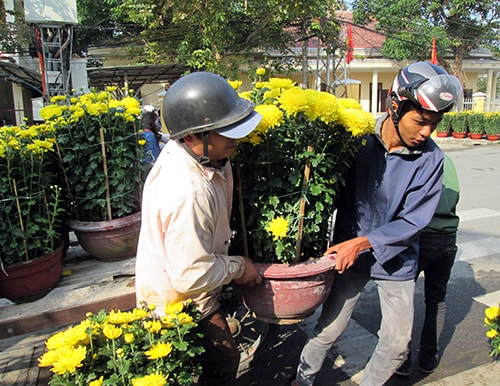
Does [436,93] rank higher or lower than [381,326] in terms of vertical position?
higher

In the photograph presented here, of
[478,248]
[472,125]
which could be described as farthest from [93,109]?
[472,125]

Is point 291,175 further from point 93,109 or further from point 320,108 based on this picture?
point 93,109

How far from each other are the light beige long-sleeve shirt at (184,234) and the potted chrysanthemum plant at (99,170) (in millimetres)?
811

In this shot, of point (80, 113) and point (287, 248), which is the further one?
point (80, 113)

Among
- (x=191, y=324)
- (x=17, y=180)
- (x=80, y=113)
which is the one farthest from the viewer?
(x=80, y=113)

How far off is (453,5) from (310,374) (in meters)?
22.6

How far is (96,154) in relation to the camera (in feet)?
8.04

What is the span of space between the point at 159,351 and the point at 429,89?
5.23 feet

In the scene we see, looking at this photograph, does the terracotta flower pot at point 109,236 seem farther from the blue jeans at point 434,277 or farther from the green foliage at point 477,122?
the green foliage at point 477,122

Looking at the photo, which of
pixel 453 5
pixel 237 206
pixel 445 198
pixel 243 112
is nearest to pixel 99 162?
pixel 237 206

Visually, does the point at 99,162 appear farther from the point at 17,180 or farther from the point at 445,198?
the point at 445,198

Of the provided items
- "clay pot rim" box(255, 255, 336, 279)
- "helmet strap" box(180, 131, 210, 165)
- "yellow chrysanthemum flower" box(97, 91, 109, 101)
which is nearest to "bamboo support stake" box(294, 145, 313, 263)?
"clay pot rim" box(255, 255, 336, 279)

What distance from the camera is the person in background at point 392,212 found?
6.42 ft

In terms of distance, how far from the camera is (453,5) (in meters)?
19.9
